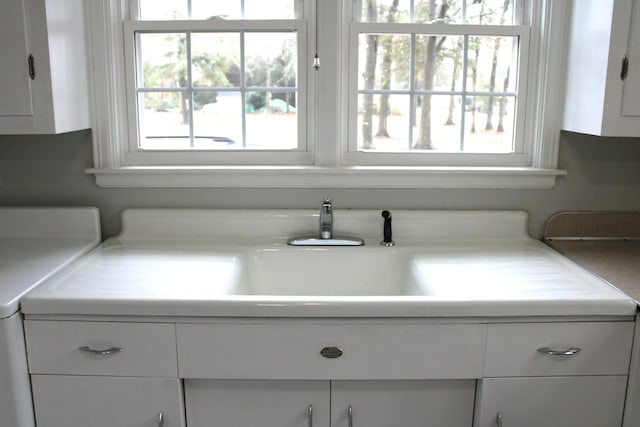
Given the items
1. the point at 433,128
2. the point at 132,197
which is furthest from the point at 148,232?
the point at 433,128

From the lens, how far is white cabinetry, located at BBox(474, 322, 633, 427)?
160 cm

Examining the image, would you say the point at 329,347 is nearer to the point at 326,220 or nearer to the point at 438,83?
the point at 326,220

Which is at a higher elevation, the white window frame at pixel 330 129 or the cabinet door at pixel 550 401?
the white window frame at pixel 330 129

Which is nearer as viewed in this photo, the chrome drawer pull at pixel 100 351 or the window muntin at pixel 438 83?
the chrome drawer pull at pixel 100 351

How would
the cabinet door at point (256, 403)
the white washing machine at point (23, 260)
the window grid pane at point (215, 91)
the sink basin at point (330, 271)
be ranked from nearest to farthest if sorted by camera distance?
the white washing machine at point (23, 260)
the cabinet door at point (256, 403)
the sink basin at point (330, 271)
the window grid pane at point (215, 91)

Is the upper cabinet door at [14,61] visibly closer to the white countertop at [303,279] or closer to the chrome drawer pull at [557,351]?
the white countertop at [303,279]

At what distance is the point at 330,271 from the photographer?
6.84 ft

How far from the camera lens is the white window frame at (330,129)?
2088mm

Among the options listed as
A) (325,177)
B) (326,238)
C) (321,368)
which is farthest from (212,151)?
(321,368)

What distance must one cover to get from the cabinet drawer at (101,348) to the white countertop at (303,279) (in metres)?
0.05

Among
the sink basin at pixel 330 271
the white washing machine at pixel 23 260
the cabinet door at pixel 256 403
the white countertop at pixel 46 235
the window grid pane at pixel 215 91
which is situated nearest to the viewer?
the white washing machine at pixel 23 260

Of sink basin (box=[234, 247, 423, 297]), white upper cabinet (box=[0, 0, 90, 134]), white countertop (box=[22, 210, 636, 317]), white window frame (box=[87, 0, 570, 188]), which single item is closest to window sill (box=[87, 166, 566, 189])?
white window frame (box=[87, 0, 570, 188])

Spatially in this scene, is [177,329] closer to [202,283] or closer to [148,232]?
[202,283]

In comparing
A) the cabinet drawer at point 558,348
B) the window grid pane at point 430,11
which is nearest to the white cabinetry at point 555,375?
the cabinet drawer at point 558,348
